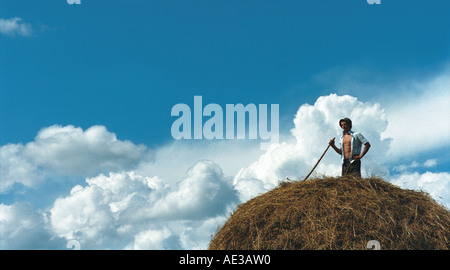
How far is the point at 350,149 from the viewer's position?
1085cm

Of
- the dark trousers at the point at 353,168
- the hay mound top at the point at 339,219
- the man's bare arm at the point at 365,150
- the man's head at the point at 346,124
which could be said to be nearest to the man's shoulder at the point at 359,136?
the man's bare arm at the point at 365,150

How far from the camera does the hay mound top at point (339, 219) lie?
335 inches

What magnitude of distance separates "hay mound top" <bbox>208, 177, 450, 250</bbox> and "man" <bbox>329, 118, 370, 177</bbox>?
812 millimetres

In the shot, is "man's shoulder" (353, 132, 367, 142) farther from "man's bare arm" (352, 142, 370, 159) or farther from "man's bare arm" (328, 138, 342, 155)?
"man's bare arm" (328, 138, 342, 155)

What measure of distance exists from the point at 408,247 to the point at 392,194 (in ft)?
4.74

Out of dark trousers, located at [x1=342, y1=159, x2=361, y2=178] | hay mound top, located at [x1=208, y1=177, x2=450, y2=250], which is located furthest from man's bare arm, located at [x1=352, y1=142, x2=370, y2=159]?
hay mound top, located at [x1=208, y1=177, x2=450, y2=250]

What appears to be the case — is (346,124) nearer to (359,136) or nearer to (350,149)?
(359,136)

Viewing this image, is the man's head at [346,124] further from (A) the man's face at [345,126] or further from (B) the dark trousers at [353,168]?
(B) the dark trousers at [353,168]

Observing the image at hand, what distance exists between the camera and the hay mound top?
27.9ft

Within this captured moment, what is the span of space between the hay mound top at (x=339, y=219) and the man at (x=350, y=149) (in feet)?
2.66

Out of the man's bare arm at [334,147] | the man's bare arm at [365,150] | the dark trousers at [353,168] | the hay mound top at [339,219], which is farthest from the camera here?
the man's bare arm at [334,147]
